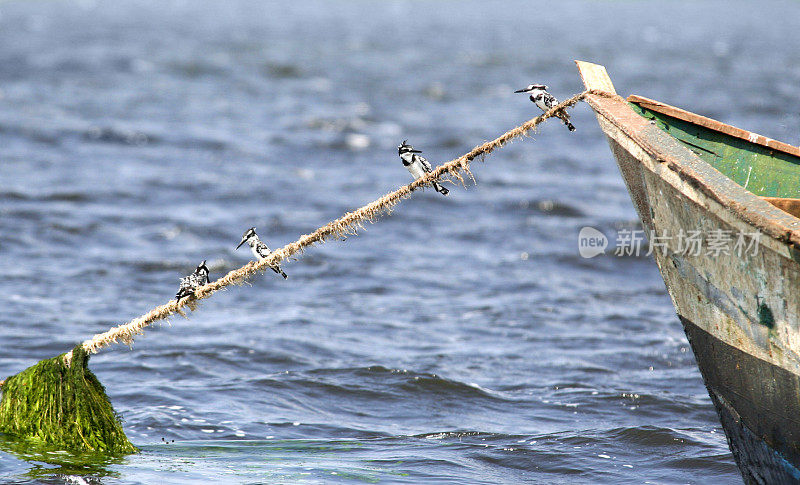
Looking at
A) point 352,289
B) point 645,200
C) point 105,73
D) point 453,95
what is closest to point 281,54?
point 105,73

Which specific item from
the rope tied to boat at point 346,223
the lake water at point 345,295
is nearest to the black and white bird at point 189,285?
the rope tied to boat at point 346,223

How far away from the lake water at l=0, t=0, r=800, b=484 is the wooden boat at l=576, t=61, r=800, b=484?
4.34 ft

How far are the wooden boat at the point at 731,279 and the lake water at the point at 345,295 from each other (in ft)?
4.34

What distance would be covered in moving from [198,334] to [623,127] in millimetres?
6090

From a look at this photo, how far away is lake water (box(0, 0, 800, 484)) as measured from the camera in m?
7.12

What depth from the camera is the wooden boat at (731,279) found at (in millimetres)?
4820

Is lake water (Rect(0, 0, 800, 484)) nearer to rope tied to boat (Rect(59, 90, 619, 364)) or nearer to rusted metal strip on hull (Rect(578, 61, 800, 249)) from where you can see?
rope tied to boat (Rect(59, 90, 619, 364))

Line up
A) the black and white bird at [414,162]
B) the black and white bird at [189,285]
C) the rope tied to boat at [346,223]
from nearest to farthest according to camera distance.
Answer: the rope tied to boat at [346,223]
the black and white bird at [189,285]
the black and white bird at [414,162]

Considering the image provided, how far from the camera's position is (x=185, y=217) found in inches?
617

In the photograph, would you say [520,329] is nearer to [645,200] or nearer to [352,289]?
[352,289]

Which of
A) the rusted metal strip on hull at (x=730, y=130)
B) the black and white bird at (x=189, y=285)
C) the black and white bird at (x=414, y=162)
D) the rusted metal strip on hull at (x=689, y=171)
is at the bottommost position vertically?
the black and white bird at (x=189, y=285)

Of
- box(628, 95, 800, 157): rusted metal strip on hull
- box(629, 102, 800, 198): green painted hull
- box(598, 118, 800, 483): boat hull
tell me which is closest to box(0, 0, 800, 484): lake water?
box(598, 118, 800, 483): boat hull

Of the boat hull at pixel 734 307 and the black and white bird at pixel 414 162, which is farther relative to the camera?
the black and white bird at pixel 414 162

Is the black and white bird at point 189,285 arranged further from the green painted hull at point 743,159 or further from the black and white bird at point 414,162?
the green painted hull at point 743,159
